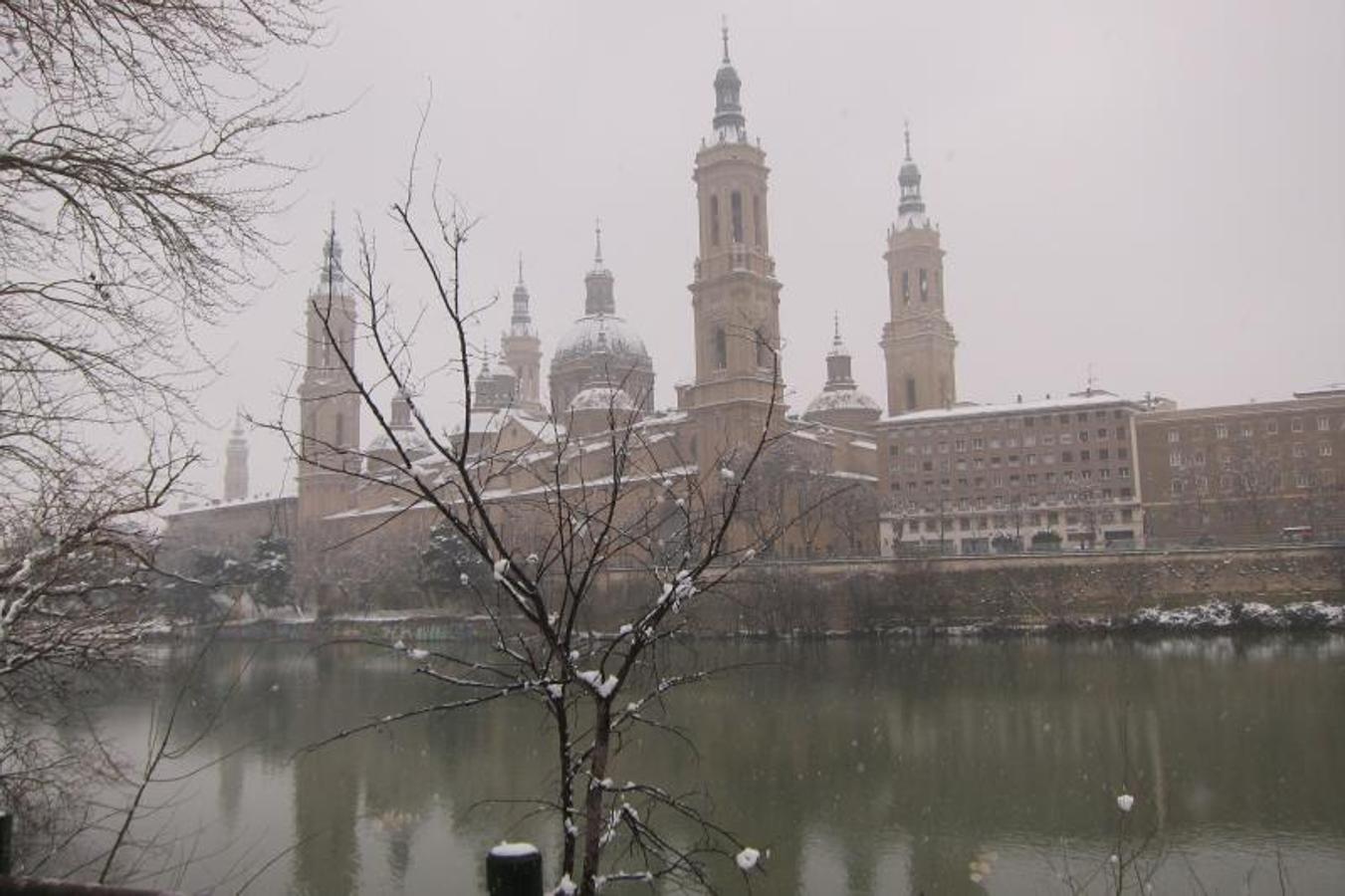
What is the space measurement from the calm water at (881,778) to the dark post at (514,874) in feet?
13.2

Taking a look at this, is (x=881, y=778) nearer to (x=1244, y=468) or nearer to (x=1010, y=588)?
(x=1010, y=588)

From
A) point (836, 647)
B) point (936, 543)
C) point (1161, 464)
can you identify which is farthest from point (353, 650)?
point (1161, 464)

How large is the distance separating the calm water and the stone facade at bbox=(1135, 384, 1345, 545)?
28.1 meters

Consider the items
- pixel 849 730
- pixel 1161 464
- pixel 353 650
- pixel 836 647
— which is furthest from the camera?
pixel 1161 464

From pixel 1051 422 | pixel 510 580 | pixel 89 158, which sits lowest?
pixel 510 580

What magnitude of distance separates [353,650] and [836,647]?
19.9 metres

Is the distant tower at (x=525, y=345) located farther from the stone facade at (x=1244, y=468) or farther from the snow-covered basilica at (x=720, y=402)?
the stone facade at (x=1244, y=468)

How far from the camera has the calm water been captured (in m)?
12.5

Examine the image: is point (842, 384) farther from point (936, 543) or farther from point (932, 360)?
point (936, 543)

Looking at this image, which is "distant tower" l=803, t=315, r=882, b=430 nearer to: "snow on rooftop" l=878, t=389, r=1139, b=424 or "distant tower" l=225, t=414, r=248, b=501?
"snow on rooftop" l=878, t=389, r=1139, b=424

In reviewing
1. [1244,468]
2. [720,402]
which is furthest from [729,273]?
[1244,468]

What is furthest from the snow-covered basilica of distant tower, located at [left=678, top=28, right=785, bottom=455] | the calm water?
the calm water

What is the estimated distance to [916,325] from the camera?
73.2 m

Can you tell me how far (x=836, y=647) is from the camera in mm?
37312
